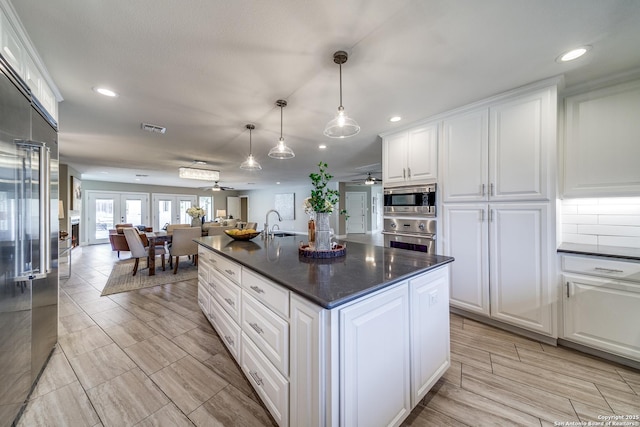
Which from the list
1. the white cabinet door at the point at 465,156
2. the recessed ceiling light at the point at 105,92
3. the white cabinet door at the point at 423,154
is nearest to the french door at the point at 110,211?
the recessed ceiling light at the point at 105,92

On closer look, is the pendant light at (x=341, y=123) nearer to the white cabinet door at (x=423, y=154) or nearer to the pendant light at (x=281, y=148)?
the pendant light at (x=281, y=148)

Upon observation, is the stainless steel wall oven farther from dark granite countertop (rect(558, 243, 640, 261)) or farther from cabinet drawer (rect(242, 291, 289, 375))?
cabinet drawer (rect(242, 291, 289, 375))

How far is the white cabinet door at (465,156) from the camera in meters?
2.34

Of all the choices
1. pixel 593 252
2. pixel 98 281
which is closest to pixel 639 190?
pixel 593 252

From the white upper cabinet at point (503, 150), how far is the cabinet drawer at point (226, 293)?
7.82 feet

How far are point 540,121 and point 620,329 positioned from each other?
5.72ft

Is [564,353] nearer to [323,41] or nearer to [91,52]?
[323,41]

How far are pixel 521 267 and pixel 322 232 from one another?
1928 mm

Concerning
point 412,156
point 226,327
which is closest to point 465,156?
point 412,156

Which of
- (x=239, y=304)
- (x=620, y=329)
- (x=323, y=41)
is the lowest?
(x=620, y=329)

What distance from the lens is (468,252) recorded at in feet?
8.05

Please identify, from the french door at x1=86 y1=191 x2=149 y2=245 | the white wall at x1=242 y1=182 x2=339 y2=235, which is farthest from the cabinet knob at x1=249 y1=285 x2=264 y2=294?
the french door at x1=86 y1=191 x2=149 y2=245

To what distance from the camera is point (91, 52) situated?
158 cm

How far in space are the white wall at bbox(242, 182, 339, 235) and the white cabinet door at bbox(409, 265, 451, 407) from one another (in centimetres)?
722
